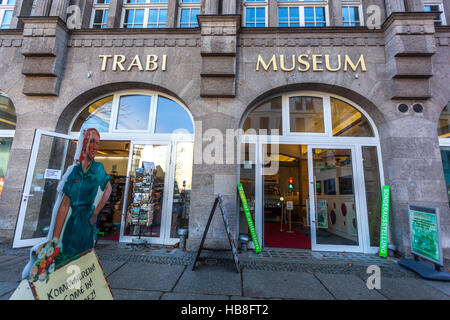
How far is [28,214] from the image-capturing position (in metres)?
4.68

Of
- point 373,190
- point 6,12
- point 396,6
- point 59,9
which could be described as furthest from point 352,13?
point 6,12

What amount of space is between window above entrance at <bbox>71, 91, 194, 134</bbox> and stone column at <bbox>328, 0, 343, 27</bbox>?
15.9 ft

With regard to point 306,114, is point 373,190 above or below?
below

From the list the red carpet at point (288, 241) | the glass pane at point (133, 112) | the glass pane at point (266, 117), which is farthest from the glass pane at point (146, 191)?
the red carpet at point (288, 241)

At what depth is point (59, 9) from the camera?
18.6 feet

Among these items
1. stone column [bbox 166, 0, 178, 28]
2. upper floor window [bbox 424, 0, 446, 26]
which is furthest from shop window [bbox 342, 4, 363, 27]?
stone column [bbox 166, 0, 178, 28]

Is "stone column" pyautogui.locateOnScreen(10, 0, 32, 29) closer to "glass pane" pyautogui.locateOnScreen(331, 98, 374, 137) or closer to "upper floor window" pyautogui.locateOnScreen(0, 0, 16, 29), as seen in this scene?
"upper floor window" pyautogui.locateOnScreen(0, 0, 16, 29)

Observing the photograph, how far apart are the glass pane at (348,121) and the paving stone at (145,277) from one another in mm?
5063

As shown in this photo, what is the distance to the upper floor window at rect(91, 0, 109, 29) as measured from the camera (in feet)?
21.2

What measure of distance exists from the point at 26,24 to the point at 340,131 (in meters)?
8.80

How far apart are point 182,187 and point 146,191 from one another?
0.88 meters

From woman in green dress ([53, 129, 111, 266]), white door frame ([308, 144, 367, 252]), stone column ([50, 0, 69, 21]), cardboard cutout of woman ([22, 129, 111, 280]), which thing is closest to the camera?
cardboard cutout of woman ([22, 129, 111, 280])

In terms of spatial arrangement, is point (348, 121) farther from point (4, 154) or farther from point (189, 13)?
point (4, 154)

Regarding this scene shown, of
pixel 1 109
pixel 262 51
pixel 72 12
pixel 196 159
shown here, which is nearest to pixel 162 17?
pixel 72 12
